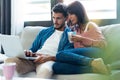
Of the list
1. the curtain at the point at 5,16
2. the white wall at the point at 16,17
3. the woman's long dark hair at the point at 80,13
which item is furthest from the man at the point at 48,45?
the curtain at the point at 5,16

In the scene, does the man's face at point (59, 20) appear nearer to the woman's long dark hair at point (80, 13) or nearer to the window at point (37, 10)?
the woman's long dark hair at point (80, 13)

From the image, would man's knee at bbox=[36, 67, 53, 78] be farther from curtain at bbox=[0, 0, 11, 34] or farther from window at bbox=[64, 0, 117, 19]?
curtain at bbox=[0, 0, 11, 34]

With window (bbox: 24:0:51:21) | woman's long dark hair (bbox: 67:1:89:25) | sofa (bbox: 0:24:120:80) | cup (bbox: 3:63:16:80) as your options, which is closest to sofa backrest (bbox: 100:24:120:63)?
sofa (bbox: 0:24:120:80)

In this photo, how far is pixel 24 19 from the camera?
141 inches

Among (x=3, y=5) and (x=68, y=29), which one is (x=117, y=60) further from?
(x=3, y=5)

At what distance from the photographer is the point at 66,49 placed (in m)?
2.42

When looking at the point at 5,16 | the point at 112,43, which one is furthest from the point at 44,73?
the point at 5,16

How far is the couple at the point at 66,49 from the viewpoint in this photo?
200 centimetres

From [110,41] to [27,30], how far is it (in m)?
1.14

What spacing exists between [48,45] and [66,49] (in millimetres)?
226

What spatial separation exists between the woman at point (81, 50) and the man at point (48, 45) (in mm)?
90

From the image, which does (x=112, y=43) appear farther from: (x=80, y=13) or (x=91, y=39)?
(x=80, y=13)

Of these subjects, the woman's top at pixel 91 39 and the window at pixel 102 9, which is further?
the window at pixel 102 9

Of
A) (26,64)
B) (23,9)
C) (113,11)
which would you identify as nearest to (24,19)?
(23,9)
